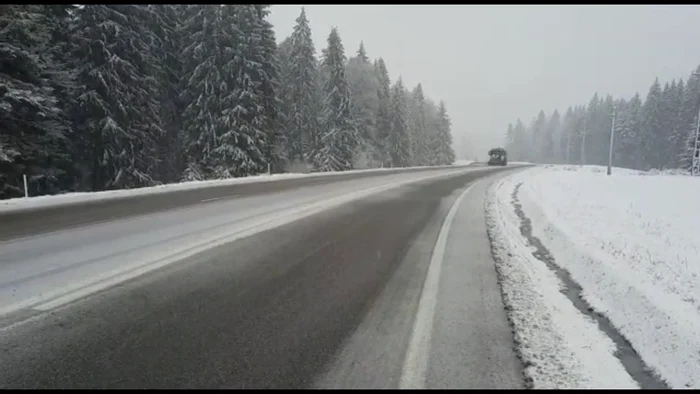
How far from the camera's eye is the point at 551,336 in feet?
11.9

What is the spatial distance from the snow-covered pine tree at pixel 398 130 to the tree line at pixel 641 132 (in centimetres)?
2396

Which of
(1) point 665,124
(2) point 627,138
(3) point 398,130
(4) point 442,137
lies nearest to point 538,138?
(2) point 627,138

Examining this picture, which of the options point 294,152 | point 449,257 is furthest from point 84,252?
point 294,152

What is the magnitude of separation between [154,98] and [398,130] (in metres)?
31.2

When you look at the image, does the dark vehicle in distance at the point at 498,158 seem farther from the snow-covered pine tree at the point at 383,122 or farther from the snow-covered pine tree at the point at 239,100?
the snow-covered pine tree at the point at 239,100

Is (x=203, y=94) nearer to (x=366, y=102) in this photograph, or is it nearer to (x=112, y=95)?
(x=112, y=95)

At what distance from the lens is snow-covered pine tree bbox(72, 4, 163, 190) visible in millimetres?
19234

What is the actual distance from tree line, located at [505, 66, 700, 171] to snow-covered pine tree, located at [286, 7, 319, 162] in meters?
35.3

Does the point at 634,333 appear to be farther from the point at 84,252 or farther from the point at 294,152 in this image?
the point at 294,152

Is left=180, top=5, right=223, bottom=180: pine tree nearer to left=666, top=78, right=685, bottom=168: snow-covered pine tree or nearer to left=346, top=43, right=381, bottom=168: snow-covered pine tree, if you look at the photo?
left=346, top=43, right=381, bottom=168: snow-covered pine tree

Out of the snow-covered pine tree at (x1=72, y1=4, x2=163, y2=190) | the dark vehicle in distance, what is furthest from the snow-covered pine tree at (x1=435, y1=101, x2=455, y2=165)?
the snow-covered pine tree at (x1=72, y1=4, x2=163, y2=190)

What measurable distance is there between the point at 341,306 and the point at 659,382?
8.85 ft

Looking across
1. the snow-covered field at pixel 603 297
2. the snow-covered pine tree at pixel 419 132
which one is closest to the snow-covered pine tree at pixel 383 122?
the snow-covered pine tree at pixel 419 132

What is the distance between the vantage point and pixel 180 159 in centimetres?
2730
